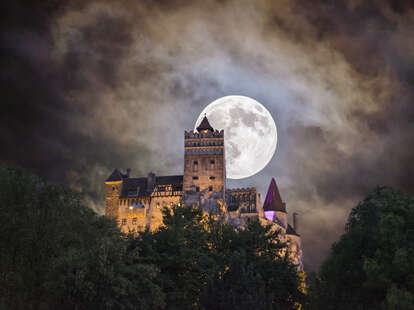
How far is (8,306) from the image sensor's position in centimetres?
2458

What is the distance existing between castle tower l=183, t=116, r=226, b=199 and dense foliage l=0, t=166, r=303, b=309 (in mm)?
38464

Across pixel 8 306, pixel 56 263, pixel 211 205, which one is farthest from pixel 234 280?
pixel 211 205

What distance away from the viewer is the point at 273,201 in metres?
84.8

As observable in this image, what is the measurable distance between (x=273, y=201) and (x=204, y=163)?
1678 cm

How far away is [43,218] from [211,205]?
46626 mm

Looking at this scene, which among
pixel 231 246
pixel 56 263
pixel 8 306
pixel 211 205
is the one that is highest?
pixel 211 205

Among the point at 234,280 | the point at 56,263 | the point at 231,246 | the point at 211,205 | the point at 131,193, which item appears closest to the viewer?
the point at 234,280

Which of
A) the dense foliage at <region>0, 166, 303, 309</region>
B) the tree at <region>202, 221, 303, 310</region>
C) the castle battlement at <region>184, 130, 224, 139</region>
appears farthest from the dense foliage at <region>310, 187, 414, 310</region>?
the castle battlement at <region>184, 130, 224, 139</region>

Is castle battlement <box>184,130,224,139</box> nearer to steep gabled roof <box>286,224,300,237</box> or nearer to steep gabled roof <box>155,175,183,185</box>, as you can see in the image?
steep gabled roof <box>155,175,183,185</box>

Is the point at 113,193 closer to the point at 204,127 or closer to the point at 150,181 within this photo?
the point at 150,181

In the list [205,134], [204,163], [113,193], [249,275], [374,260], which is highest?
[205,134]

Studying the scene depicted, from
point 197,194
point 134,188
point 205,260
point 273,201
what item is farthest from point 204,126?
point 205,260

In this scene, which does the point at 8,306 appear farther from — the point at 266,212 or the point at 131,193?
the point at 266,212

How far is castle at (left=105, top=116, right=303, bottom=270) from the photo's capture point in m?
74.6
